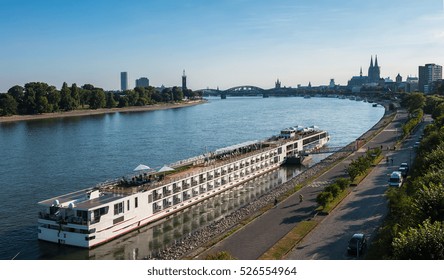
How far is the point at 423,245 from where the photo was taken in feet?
18.9

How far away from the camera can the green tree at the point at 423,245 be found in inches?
223

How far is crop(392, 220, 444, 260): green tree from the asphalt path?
3120mm

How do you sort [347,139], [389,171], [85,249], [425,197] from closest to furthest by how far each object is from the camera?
[425,197] < [85,249] < [389,171] < [347,139]

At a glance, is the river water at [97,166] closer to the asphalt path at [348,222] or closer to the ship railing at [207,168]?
the ship railing at [207,168]

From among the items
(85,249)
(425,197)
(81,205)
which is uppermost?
(425,197)

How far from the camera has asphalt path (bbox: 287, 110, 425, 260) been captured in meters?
9.51

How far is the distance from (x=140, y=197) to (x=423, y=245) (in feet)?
31.2

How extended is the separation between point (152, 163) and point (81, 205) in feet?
35.5

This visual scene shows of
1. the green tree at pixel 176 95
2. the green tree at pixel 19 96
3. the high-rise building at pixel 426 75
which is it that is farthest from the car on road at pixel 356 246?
the high-rise building at pixel 426 75

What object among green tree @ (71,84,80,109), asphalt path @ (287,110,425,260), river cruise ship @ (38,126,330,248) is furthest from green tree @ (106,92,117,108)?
asphalt path @ (287,110,425,260)

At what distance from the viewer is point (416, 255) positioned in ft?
18.9

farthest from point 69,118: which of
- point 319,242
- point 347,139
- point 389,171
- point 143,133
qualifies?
point 319,242
